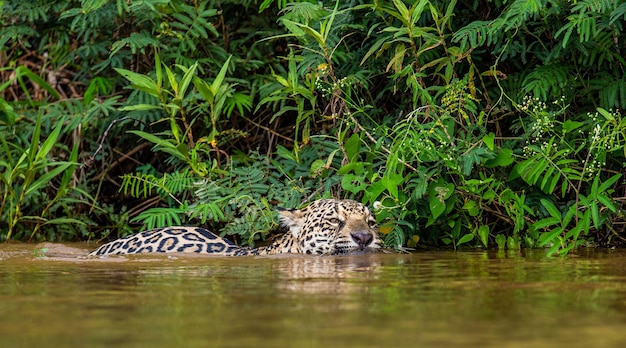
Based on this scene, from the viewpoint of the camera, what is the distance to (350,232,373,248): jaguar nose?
742 centimetres

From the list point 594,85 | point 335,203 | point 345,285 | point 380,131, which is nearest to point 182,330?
point 345,285

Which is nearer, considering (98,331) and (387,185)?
(98,331)

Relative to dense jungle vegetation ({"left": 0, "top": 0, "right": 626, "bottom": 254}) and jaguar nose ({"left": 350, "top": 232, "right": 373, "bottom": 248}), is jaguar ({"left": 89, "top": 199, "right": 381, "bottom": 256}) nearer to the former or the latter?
jaguar nose ({"left": 350, "top": 232, "right": 373, "bottom": 248})

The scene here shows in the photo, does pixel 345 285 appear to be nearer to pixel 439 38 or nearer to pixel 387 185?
pixel 387 185

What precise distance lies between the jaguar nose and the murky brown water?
437 mm

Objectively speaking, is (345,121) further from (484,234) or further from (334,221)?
(484,234)

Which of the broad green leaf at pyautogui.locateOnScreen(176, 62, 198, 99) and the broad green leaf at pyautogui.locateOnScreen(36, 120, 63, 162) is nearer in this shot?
the broad green leaf at pyautogui.locateOnScreen(176, 62, 198, 99)

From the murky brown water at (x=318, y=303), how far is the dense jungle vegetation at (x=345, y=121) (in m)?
0.94

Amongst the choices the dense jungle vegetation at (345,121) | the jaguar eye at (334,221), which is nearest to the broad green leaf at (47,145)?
the dense jungle vegetation at (345,121)

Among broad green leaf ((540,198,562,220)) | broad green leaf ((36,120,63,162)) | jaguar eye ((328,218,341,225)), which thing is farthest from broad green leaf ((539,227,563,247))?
broad green leaf ((36,120,63,162))

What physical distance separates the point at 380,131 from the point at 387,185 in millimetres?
670

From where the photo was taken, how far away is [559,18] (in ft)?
25.7

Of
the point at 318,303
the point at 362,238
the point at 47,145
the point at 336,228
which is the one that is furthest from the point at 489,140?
the point at 47,145

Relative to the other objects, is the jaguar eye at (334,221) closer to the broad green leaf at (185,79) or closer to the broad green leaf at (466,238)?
the broad green leaf at (466,238)
